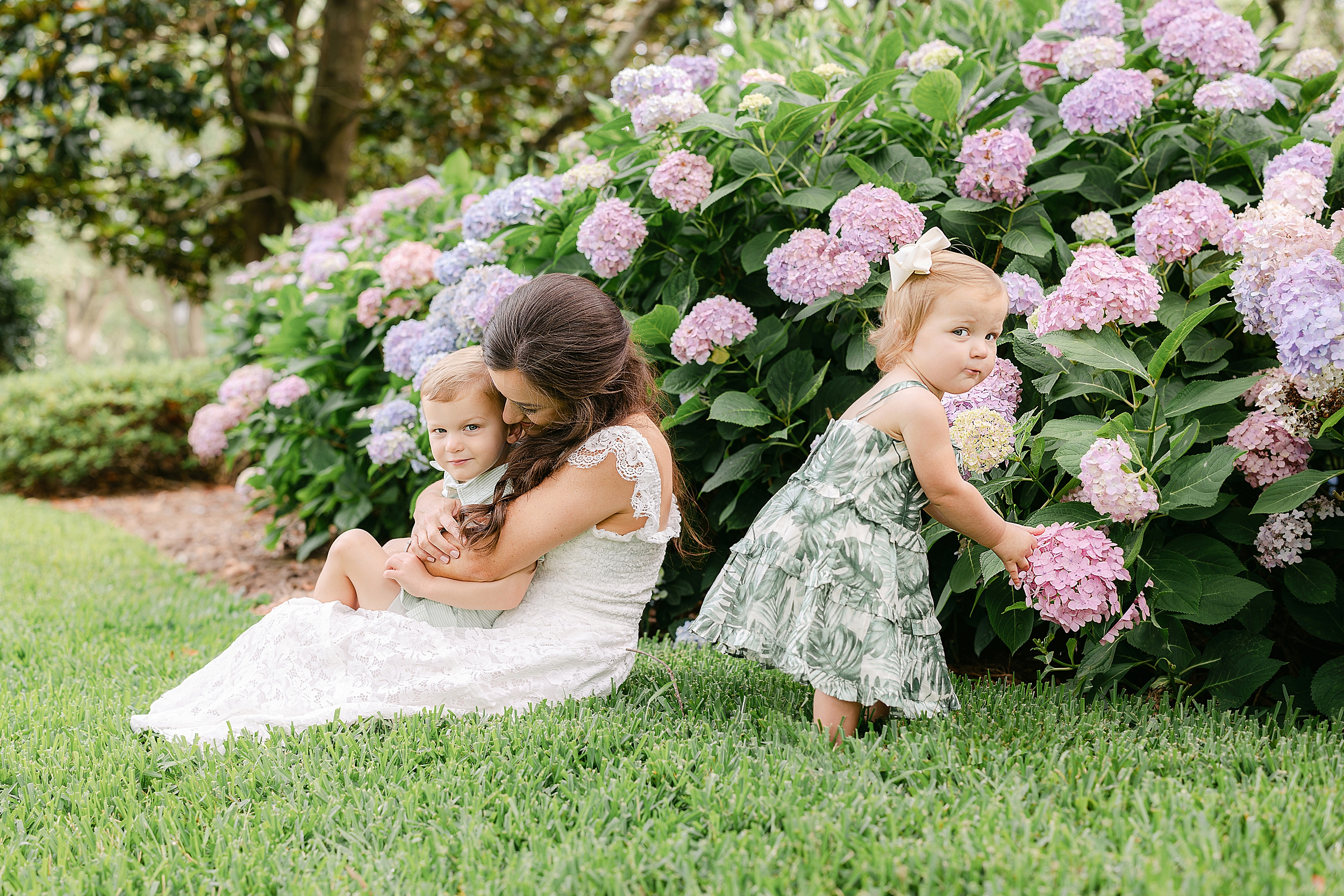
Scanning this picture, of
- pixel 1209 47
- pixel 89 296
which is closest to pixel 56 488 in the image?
pixel 1209 47

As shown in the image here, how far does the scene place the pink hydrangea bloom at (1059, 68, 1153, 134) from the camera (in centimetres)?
296

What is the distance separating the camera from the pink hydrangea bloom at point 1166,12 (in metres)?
3.26

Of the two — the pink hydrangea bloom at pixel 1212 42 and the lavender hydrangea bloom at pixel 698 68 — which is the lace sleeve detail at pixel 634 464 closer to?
the lavender hydrangea bloom at pixel 698 68

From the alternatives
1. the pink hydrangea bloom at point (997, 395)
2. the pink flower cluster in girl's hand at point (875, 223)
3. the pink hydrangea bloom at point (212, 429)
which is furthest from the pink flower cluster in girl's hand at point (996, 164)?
the pink hydrangea bloom at point (212, 429)

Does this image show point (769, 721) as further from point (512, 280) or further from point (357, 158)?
point (357, 158)

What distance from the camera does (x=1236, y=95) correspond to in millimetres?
3039

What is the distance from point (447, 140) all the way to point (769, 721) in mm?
9658

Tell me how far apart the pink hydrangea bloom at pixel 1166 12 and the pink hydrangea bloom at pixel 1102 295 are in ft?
4.88

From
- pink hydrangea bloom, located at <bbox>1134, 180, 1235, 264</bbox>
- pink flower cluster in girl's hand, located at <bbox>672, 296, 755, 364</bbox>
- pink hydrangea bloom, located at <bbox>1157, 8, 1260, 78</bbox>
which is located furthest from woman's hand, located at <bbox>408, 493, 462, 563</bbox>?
pink hydrangea bloom, located at <bbox>1157, 8, 1260, 78</bbox>

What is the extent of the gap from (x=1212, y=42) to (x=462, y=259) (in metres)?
2.76

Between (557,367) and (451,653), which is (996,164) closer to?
(557,367)

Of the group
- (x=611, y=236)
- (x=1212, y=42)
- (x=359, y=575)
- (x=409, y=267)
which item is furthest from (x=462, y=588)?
(x=1212, y=42)

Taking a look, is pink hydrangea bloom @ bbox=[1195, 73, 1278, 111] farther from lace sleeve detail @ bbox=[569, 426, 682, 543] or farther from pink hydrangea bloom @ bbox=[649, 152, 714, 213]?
lace sleeve detail @ bbox=[569, 426, 682, 543]

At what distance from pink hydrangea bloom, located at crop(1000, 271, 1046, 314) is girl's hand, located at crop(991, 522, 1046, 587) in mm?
753
